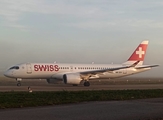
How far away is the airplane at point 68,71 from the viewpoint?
39.1 meters

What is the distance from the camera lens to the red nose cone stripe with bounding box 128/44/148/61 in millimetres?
49191

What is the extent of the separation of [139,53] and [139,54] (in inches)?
6.6

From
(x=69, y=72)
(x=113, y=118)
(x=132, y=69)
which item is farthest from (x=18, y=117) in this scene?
(x=132, y=69)

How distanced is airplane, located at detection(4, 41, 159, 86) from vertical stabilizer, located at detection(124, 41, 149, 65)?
7.62ft

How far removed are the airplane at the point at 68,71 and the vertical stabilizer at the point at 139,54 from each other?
2323 millimetres

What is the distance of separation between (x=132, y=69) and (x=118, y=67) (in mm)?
3044

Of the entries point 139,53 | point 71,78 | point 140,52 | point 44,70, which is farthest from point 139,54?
point 44,70

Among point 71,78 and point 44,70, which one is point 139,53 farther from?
point 44,70

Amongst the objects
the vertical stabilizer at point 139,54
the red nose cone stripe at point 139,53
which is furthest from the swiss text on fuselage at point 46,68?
the red nose cone stripe at point 139,53

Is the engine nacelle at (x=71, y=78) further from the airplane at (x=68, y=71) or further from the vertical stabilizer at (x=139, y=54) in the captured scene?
the vertical stabilizer at (x=139, y=54)

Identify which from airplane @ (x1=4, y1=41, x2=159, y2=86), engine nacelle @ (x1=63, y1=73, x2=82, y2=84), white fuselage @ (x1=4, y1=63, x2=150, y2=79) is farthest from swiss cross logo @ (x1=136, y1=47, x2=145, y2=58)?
engine nacelle @ (x1=63, y1=73, x2=82, y2=84)

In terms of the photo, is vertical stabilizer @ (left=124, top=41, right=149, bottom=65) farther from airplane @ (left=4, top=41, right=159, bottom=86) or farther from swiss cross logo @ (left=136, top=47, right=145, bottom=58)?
airplane @ (left=4, top=41, right=159, bottom=86)

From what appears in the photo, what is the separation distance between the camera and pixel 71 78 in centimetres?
3825

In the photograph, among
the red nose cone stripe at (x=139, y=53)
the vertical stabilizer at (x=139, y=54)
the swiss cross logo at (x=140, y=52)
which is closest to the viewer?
the vertical stabilizer at (x=139, y=54)
